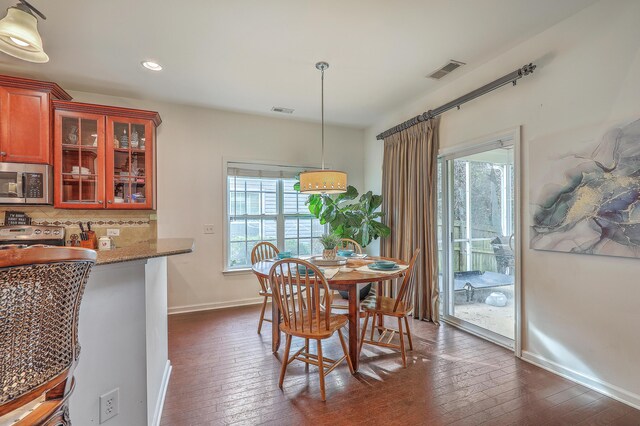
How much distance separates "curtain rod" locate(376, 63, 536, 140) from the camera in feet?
8.59

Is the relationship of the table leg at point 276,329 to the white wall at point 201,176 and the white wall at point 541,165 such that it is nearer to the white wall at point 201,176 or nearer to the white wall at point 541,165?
the white wall at point 201,176

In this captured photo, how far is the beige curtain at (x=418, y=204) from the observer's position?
3.57 meters

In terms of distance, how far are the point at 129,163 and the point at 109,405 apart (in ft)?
9.10

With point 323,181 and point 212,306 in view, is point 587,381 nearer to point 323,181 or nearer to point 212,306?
point 323,181

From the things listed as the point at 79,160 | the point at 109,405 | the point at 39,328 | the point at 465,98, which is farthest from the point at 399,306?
the point at 79,160

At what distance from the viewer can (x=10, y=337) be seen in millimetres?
707

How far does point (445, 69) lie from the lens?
3.16 m

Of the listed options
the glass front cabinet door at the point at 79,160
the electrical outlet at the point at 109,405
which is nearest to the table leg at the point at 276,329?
the electrical outlet at the point at 109,405

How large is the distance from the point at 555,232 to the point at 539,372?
1140 mm

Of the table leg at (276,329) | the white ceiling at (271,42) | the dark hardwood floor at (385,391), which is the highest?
the white ceiling at (271,42)

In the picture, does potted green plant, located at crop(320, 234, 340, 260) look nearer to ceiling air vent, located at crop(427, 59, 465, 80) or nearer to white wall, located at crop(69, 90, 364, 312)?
white wall, located at crop(69, 90, 364, 312)

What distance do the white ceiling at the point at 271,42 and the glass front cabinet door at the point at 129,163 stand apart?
0.49m

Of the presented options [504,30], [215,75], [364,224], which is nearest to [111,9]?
[215,75]

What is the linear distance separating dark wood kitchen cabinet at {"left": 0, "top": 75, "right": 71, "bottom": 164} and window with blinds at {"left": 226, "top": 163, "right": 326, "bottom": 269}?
198 cm
